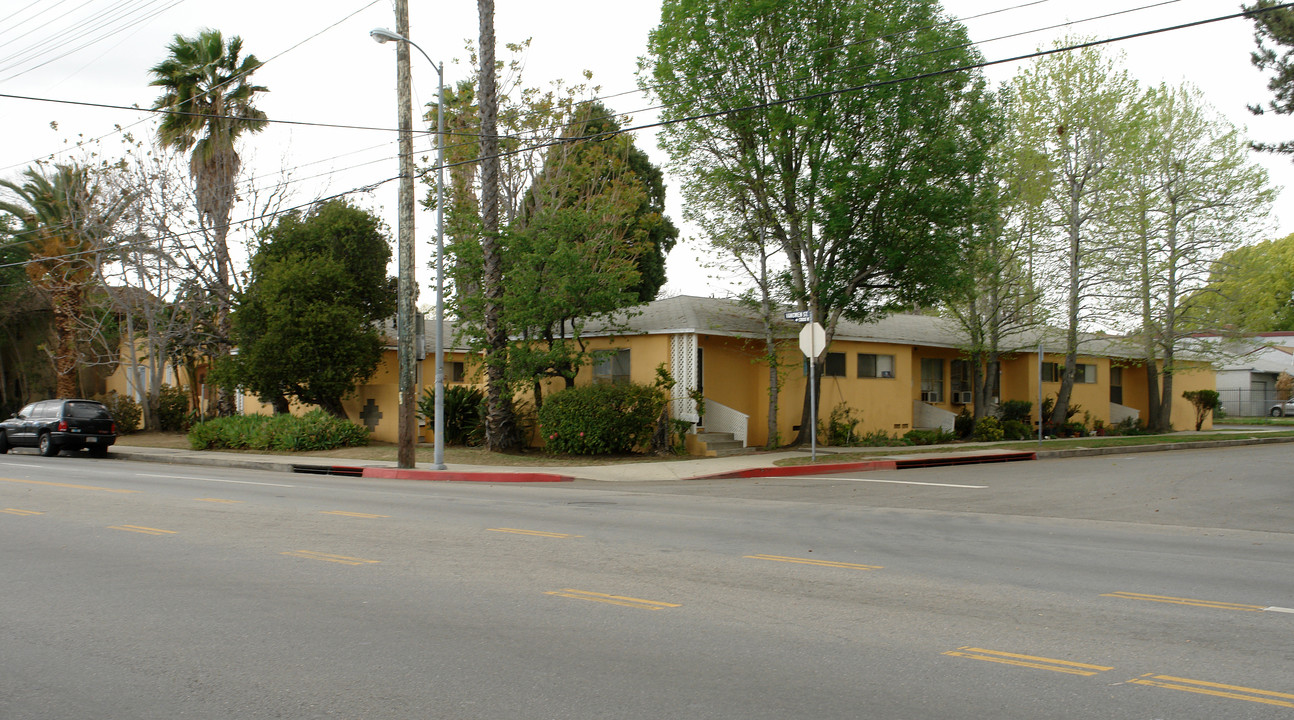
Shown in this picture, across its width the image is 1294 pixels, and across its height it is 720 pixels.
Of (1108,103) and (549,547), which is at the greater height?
(1108,103)

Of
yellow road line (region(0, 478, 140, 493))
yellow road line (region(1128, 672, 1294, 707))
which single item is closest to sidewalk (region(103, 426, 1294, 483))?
yellow road line (region(0, 478, 140, 493))

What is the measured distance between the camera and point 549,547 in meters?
9.77

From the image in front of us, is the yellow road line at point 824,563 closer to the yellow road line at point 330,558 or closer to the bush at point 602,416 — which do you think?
the yellow road line at point 330,558

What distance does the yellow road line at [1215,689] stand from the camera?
497 centimetres

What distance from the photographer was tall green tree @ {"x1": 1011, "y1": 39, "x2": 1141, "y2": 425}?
2934 centimetres

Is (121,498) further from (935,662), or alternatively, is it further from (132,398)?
(132,398)

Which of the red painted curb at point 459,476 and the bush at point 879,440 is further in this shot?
the bush at point 879,440

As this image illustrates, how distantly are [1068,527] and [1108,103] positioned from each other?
2181cm

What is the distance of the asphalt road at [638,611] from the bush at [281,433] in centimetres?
1276

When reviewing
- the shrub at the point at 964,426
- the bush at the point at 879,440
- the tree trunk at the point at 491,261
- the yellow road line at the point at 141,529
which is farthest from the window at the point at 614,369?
the yellow road line at the point at 141,529

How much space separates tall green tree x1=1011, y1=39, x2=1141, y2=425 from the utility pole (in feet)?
61.3

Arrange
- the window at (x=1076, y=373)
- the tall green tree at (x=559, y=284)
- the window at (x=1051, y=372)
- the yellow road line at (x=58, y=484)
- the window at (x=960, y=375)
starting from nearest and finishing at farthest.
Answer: the yellow road line at (x=58, y=484), the tall green tree at (x=559, y=284), the window at (x=960, y=375), the window at (x=1051, y=372), the window at (x=1076, y=373)

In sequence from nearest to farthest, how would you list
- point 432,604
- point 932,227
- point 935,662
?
1. point 935,662
2. point 432,604
3. point 932,227

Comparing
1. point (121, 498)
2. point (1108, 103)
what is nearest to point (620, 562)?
point (121, 498)
